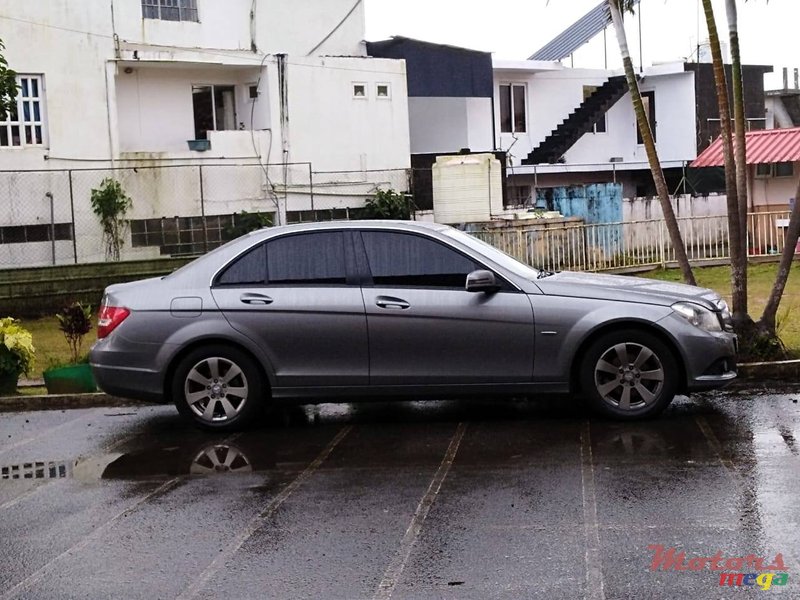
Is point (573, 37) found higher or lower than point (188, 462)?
higher

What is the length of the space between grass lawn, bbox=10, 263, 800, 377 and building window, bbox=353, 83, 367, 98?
411 inches

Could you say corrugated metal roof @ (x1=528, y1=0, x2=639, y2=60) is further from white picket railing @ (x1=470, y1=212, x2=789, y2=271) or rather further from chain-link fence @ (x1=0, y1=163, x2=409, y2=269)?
white picket railing @ (x1=470, y1=212, x2=789, y2=271)

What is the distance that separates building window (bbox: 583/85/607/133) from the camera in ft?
136

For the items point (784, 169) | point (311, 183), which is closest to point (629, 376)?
point (311, 183)

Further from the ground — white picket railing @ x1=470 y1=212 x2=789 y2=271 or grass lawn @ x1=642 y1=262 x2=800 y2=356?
white picket railing @ x1=470 y1=212 x2=789 y2=271

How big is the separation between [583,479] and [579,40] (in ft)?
125

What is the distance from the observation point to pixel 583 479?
292 inches

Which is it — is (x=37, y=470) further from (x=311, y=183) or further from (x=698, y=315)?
(x=311, y=183)

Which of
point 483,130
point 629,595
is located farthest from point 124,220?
point 629,595

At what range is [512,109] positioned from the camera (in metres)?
39.7

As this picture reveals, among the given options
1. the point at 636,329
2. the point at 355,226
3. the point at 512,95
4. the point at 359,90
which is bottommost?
the point at 636,329

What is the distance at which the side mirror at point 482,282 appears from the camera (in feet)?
29.8

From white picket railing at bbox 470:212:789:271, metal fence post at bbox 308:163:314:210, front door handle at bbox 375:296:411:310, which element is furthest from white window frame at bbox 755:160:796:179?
front door handle at bbox 375:296:411:310

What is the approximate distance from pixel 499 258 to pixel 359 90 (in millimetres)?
23071
